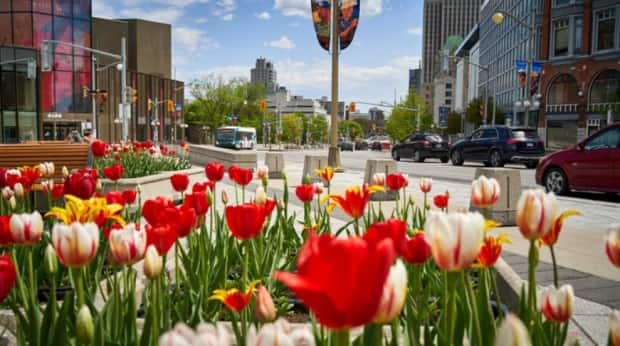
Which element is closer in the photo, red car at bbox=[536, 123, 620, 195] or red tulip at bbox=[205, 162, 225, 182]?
red tulip at bbox=[205, 162, 225, 182]

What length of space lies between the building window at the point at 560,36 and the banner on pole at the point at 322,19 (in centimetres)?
4174

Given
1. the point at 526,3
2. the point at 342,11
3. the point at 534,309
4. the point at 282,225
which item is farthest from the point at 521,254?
the point at 526,3

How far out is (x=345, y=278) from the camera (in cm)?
72

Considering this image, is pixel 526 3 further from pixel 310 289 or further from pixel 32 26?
pixel 310 289

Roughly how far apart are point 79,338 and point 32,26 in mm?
58856

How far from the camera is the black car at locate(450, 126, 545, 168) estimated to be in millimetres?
23328

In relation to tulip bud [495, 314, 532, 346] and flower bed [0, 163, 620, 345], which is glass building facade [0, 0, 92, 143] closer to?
flower bed [0, 163, 620, 345]

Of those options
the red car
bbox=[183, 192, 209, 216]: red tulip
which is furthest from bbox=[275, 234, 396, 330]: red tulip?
the red car

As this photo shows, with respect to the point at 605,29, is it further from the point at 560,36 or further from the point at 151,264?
the point at 151,264

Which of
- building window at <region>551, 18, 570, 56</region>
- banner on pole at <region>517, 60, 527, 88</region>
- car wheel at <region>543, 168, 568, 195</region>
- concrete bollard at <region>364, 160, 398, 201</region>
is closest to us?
concrete bollard at <region>364, 160, 398, 201</region>

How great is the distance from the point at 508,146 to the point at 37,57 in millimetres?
42368

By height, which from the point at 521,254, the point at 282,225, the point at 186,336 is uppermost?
the point at 186,336

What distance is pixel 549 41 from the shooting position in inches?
2142

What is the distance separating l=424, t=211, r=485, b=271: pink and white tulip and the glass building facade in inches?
1826
